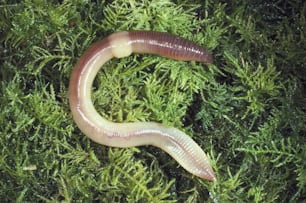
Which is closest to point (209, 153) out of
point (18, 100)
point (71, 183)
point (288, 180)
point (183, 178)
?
point (183, 178)

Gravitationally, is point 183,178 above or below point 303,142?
below

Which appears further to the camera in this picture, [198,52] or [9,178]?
[9,178]

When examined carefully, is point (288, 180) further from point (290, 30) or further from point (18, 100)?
point (18, 100)
